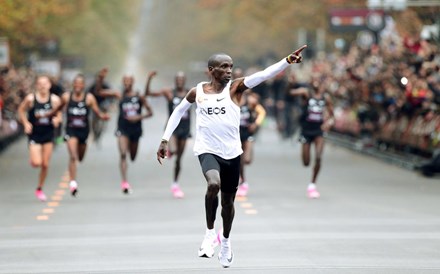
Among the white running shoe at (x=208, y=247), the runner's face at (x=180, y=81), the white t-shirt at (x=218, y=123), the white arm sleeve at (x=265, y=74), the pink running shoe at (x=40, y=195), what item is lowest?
the pink running shoe at (x=40, y=195)

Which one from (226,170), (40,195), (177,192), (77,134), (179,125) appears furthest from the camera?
(179,125)

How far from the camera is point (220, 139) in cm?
1197

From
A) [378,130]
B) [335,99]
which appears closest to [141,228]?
[378,130]

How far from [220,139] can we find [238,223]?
438cm

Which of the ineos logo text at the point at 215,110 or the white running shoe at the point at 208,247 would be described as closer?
the white running shoe at the point at 208,247

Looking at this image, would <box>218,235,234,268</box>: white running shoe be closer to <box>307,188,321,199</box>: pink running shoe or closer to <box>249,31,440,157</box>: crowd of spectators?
<box>307,188,321,199</box>: pink running shoe

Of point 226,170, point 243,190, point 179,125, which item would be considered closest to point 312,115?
point 243,190

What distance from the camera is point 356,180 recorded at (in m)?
24.0

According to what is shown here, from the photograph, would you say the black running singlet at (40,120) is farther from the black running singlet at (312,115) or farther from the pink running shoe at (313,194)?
the pink running shoe at (313,194)

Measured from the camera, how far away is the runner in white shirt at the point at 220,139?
1181cm

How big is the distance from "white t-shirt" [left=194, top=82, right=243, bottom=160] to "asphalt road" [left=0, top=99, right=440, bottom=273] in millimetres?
1063

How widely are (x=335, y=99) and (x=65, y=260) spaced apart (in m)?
26.5

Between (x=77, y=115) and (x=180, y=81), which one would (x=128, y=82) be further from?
(x=77, y=115)

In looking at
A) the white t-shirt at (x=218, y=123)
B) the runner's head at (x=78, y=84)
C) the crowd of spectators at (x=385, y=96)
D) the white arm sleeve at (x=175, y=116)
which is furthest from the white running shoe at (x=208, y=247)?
the crowd of spectators at (x=385, y=96)
